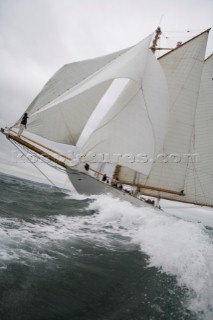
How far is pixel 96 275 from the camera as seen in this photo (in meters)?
4.35

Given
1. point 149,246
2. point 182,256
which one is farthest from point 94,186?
point 182,256

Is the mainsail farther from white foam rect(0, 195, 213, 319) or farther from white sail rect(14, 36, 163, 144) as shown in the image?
white foam rect(0, 195, 213, 319)

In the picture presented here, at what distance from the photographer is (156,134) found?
43.9 ft

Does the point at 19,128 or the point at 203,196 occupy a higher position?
the point at 19,128

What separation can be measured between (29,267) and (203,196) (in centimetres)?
2094

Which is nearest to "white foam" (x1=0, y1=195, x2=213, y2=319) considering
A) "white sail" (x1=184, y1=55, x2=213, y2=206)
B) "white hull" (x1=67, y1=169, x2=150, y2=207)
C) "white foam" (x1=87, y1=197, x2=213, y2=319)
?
"white foam" (x1=87, y1=197, x2=213, y2=319)

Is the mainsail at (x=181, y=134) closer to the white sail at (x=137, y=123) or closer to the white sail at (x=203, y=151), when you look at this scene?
the white sail at (x=203, y=151)

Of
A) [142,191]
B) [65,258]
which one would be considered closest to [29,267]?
[65,258]

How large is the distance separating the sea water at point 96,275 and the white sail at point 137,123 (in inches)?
238

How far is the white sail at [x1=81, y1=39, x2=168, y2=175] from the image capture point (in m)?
12.8

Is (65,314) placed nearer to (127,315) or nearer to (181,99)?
(127,315)

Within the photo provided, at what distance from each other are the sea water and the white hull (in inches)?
382

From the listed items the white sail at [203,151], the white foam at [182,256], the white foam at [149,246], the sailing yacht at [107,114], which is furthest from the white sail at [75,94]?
the white sail at [203,151]

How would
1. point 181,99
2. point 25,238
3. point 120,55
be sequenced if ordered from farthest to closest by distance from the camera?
point 181,99 → point 120,55 → point 25,238
